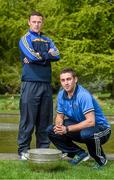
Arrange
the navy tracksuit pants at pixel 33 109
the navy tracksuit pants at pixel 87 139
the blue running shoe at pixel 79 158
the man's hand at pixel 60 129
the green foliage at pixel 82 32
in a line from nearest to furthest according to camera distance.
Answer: the navy tracksuit pants at pixel 87 139 < the man's hand at pixel 60 129 < the blue running shoe at pixel 79 158 < the navy tracksuit pants at pixel 33 109 < the green foliage at pixel 82 32

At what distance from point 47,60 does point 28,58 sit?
0.28m

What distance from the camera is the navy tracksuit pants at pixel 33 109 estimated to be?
26.3ft

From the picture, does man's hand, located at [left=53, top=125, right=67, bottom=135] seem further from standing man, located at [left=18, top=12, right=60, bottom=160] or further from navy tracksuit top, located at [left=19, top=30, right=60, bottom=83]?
navy tracksuit top, located at [left=19, top=30, right=60, bottom=83]

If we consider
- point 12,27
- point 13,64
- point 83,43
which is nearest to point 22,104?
point 83,43

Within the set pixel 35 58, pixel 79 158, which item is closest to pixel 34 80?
pixel 35 58

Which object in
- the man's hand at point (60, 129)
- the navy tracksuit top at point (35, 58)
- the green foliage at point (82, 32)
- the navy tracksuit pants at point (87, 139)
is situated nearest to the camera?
the navy tracksuit pants at point (87, 139)

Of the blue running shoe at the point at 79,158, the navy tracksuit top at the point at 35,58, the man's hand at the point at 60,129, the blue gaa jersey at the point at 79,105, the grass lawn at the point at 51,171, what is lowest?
the blue running shoe at the point at 79,158

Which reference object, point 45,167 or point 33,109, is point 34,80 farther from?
point 45,167

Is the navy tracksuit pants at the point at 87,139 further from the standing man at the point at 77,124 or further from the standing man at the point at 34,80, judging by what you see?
the standing man at the point at 34,80

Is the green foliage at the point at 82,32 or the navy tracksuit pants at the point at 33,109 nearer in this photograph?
the navy tracksuit pants at the point at 33,109

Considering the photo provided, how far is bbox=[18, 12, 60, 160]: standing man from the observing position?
26.2 ft

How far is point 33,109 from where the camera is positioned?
8.03 m

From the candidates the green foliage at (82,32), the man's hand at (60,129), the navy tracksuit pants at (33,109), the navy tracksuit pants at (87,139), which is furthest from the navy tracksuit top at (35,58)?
the green foliage at (82,32)

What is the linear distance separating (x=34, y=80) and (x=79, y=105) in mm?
943
